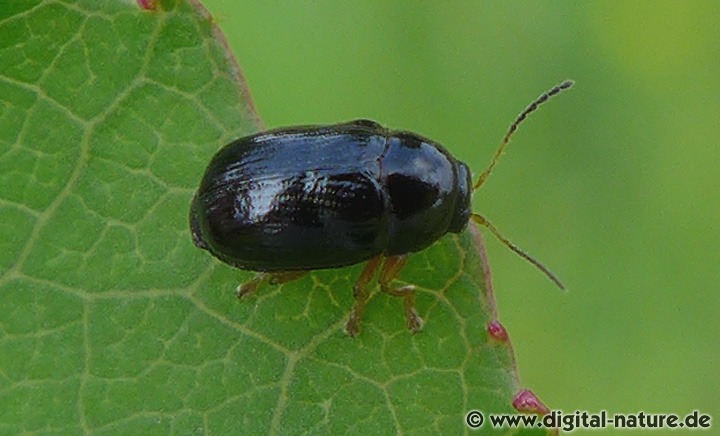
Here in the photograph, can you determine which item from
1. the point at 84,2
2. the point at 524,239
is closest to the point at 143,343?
the point at 84,2

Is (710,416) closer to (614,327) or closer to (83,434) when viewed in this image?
(614,327)

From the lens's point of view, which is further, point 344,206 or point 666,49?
point 666,49

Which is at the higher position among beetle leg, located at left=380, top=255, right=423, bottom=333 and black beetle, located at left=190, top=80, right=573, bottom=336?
black beetle, located at left=190, top=80, right=573, bottom=336

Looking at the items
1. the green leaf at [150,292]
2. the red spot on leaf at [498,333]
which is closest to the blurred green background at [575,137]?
the green leaf at [150,292]

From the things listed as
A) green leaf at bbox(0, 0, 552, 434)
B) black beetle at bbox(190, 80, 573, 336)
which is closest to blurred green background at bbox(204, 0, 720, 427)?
black beetle at bbox(190, 80, 573, 336)

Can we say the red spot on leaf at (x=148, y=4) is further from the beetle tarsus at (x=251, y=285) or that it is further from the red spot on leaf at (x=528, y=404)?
the red spot on leaf at (x=528, y=404)

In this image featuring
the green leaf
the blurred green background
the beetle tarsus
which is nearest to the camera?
the green leaf

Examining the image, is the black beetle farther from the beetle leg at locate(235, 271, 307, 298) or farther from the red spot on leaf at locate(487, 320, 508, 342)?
the red spot on leaf at locate(487, 320, 508, 342)
